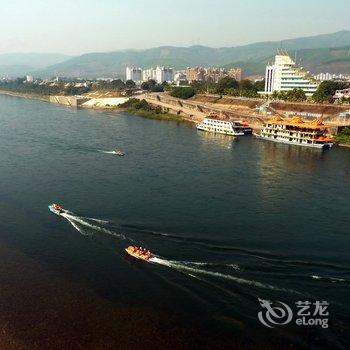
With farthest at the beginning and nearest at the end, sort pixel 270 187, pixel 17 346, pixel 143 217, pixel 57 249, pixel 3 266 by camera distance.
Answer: pixel 270 187 < pixel 143 217 < pixel 57 249 < pixel 3 266 < pixel 17 346

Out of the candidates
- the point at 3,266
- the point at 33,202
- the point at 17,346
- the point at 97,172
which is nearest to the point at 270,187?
the point at 97,172

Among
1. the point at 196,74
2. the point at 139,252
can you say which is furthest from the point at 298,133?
the point at 196,74

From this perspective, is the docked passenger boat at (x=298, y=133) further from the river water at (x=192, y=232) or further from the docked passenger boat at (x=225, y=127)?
the docked passenger boat at (x=225, y=127)

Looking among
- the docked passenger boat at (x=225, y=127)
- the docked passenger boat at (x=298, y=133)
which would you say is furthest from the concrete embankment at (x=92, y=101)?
the docked passenger boat at (x=298, y=133)

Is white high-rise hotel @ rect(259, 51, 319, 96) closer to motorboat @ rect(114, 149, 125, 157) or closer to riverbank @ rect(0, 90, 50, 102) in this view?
motorboat @ rect(114, 149, 125, 157)

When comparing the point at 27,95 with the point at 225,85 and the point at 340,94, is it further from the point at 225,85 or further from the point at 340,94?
the point at 340,94

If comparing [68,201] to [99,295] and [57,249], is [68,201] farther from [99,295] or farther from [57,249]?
[99,295]
